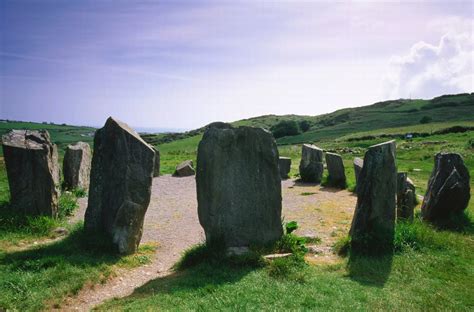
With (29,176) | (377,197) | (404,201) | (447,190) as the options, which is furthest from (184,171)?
(377,197)

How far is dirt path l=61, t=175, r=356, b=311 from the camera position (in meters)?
9.70

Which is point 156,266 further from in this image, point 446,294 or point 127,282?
point 446,294

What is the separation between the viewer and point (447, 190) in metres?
14.2

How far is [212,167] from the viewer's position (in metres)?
11.3

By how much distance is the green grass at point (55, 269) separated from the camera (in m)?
8.48

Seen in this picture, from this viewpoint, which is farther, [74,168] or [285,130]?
[285,130]

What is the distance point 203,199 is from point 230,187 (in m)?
0.84

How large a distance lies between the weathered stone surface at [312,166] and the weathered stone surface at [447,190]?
35.4 feet

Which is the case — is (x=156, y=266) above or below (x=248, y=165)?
below

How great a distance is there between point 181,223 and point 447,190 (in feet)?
33.0

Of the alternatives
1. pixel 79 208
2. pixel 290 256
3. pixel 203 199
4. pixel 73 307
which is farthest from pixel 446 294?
pixel 79 208

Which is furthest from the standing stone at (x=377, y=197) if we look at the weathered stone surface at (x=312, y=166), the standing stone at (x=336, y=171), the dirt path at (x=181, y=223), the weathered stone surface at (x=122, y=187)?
the weathered stone surface at (x=312, y=166)

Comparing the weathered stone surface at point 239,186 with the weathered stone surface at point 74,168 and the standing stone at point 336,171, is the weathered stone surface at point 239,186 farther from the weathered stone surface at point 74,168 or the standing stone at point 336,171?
the standing stone at point 336,171

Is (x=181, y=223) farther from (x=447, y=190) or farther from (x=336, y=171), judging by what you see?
(x=336, y=171)
